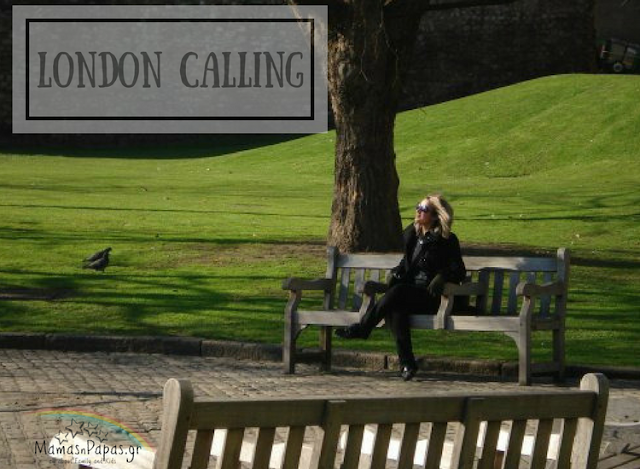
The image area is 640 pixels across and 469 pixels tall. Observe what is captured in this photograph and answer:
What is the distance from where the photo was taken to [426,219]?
38.1ft

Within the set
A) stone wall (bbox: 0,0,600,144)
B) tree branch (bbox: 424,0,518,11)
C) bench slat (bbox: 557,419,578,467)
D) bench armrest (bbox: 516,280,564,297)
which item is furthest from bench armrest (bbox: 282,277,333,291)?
stone wall (bbox: 0,0,600,144)

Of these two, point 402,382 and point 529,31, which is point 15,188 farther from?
point 529,31

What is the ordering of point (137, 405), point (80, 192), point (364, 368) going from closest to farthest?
1. point (137, 405)
2. point (364, 368)
3. point (80, 192)

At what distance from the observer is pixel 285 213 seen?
23.1m

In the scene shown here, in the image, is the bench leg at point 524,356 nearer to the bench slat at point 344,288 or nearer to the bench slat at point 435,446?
the bench slat at point 344,288

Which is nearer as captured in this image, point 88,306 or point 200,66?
point 88,306

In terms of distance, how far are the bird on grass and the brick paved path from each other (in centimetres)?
418

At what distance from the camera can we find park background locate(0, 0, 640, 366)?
13.9m

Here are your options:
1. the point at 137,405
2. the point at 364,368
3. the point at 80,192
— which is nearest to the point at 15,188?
the point at 80,192

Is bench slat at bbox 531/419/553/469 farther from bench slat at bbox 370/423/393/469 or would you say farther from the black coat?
the black coat

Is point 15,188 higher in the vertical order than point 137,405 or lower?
higher

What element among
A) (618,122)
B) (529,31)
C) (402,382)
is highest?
(529,31)

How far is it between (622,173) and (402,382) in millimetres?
16576

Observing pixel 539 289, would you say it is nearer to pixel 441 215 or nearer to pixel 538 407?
pixel 441 215
